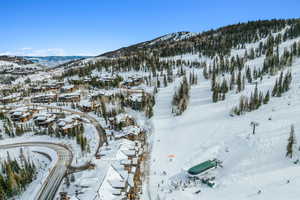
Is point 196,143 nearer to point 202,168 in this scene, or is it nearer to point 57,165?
point 202,168

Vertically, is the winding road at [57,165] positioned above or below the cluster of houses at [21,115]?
below

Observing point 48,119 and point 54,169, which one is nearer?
point 54,169

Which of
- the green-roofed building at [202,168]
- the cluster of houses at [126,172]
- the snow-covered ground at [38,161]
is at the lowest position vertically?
the snow-covered ground at [38,161]

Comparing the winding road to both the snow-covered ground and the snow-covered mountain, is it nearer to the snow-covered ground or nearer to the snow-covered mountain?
the snow-covered ground

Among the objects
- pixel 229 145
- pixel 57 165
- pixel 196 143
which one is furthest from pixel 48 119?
pixel 229 145

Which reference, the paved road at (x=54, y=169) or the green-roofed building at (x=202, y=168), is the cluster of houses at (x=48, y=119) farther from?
the green-roofed building at (x=202, y=168)

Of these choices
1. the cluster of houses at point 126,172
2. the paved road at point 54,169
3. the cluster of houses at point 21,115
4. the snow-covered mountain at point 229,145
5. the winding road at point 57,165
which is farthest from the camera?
the cluster of houses at point 21,115

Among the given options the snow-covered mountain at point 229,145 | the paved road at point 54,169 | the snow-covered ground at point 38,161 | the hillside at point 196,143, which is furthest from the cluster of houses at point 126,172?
the snow-covered ground at point 38,161
